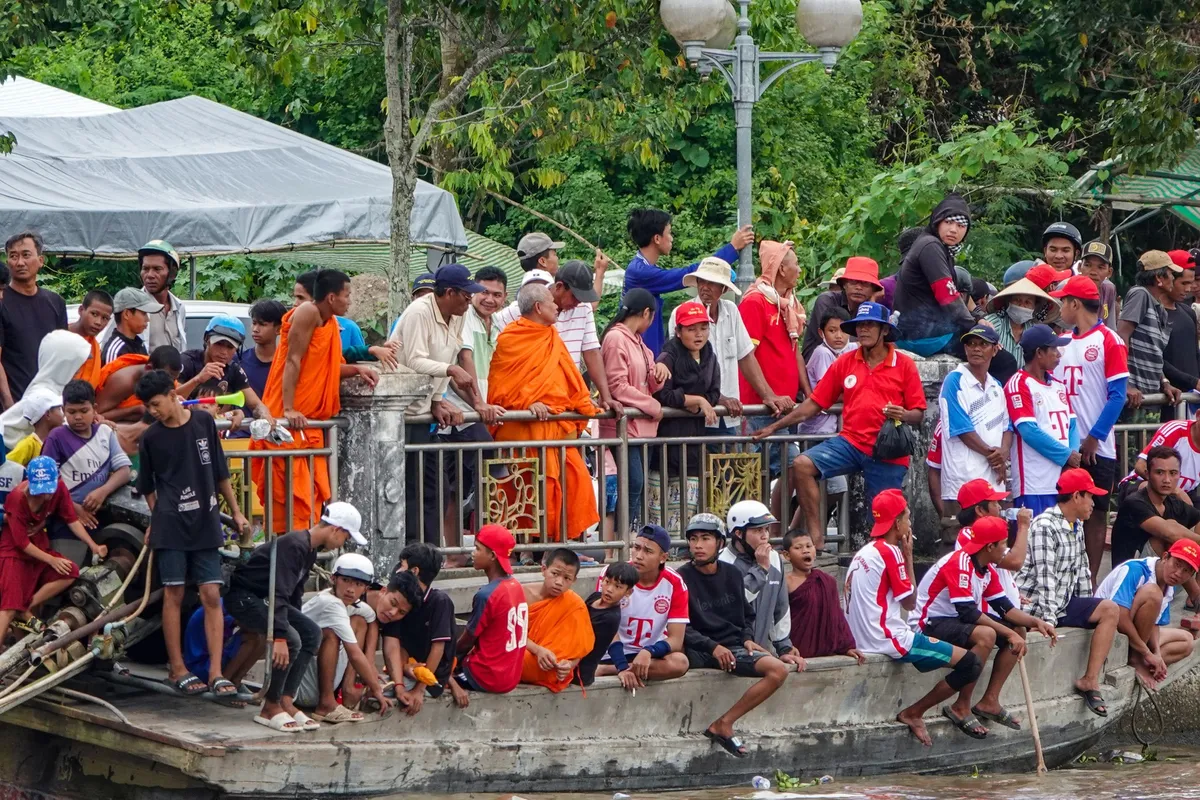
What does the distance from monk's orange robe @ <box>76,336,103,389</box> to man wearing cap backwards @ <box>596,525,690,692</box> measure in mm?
2839

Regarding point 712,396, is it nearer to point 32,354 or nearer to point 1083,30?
point 32,354

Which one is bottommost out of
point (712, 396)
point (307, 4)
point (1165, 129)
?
point (712, 396)

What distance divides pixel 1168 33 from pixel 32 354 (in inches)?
451

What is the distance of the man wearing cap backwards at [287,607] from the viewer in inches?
305

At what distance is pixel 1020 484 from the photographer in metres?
10.6

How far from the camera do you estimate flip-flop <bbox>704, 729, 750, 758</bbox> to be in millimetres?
9195

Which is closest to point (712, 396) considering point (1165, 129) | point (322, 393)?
point (322, 393)

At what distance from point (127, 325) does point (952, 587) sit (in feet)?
16.0

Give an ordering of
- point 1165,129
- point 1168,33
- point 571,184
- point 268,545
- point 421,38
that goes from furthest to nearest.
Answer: point 571,184 < point 421,38 < point 1168,33 < point 1165,129 < point 268,545

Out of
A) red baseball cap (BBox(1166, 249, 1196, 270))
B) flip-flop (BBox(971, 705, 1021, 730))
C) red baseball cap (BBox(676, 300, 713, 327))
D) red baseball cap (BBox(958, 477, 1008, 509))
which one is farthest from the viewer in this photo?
red baseball cap (BBox(1166, 249, 1196, 270))

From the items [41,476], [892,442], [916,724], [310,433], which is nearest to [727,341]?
[892,442]

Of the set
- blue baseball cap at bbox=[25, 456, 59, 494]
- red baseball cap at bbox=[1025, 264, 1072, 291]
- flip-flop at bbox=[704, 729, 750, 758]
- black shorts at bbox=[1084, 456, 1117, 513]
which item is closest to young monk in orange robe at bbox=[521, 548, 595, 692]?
flip-flop at bbox=[704, 729, 750, 758]

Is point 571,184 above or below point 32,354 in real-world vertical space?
above

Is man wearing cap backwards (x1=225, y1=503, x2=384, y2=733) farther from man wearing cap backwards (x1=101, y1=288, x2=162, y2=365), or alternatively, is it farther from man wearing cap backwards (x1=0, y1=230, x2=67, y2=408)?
man wearing cap backwards (x1=0, y1=230, x2=67, y2=408)
